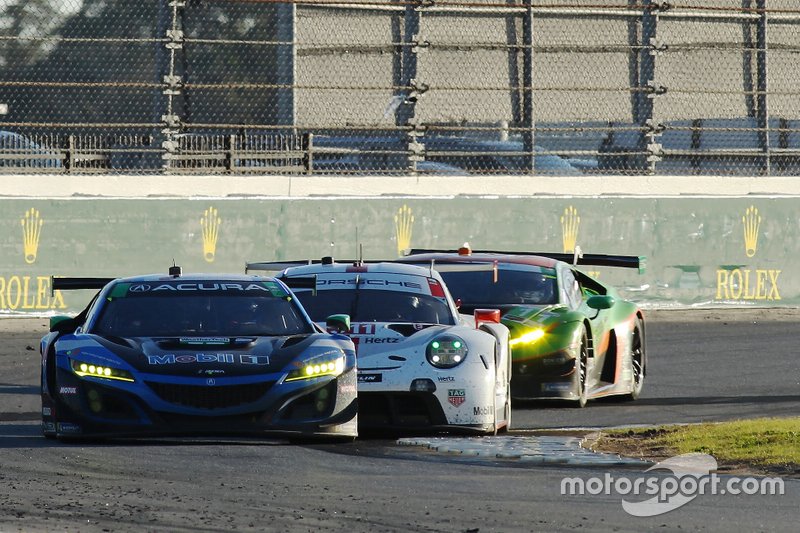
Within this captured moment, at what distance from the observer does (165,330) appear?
10.5 m

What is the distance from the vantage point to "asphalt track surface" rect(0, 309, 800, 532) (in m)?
7.52

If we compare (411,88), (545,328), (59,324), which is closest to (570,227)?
(411,88)

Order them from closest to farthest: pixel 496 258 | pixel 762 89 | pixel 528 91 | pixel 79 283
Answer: pixel 79 283 < pixel 496 258 < pixel 528 91 < pixel 762 89

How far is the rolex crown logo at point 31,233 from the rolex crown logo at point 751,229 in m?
8.62

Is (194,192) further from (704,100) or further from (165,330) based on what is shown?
(165,330)

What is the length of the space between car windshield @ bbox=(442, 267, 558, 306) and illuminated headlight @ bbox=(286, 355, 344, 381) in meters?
3.55

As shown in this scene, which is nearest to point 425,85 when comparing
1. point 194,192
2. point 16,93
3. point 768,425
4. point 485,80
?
point 485,80

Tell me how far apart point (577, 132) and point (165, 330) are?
40.8 feet

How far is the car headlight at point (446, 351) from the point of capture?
10.7 m

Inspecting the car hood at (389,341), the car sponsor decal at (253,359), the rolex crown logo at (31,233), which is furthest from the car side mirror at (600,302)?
the rolex crown logo at (31,233)

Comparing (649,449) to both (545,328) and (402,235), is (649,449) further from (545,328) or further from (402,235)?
(402,235)

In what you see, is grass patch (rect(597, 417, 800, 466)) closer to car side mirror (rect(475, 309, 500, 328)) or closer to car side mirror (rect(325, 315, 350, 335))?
car side mirror (rect(475, 309, 500, 328))

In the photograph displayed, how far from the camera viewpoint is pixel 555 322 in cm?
1292

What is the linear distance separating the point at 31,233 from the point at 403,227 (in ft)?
14.3
